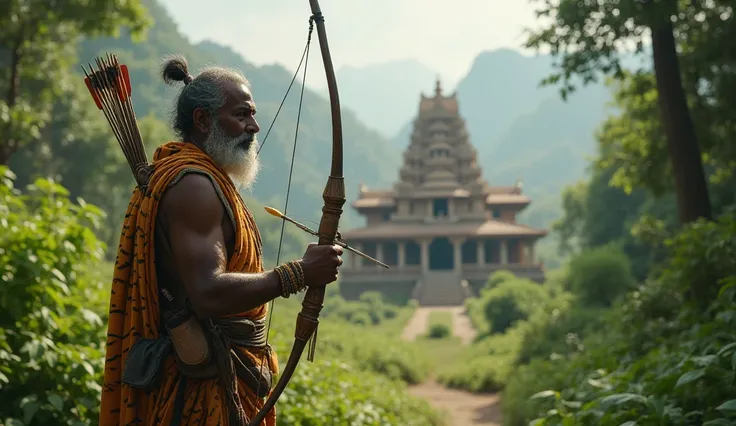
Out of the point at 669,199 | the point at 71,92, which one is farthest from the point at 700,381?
the point at 71,92

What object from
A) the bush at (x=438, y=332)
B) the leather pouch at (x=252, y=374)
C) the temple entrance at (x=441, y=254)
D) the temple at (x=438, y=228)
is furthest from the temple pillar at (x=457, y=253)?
the leather pouch at (x=252, y=374)

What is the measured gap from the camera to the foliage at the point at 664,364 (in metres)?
3.50

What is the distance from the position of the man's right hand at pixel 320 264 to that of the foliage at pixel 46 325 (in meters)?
2.13

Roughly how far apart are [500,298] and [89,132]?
57.6ft

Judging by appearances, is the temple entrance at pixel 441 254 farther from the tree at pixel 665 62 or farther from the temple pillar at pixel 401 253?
the tree at pixel 665 62

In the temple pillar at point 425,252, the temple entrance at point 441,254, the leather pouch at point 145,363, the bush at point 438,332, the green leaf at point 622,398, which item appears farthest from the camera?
the temple entrance at point 441,254

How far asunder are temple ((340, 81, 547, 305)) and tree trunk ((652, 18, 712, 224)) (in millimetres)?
24650

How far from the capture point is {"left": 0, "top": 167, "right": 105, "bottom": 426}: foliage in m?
4.14

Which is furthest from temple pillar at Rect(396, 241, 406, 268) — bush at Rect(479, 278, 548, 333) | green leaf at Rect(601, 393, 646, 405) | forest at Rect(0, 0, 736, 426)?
green leaf at Rect(601, 393, 646, 405)

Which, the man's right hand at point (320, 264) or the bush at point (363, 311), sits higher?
the bush at point (363, 311)

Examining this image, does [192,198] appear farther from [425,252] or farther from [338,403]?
[425,252]

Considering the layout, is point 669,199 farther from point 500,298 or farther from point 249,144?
point 249,144

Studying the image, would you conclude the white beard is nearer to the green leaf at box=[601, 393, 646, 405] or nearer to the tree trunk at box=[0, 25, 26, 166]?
the green leaf at box=[601, 393, 646, 405]

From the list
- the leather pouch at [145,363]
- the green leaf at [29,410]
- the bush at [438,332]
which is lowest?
the green leaf at [29,410]
